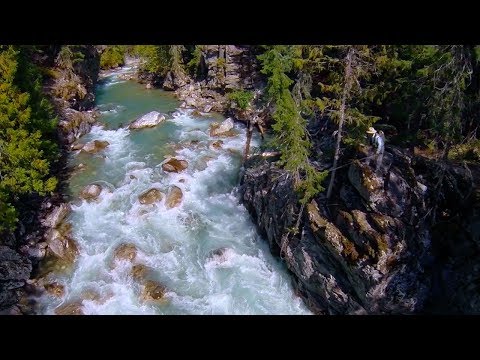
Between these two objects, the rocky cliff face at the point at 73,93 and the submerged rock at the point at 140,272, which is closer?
the submerged rock at the point at 140,272

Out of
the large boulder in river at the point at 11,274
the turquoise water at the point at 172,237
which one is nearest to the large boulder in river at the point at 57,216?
the turquoise water at the point at 172,237

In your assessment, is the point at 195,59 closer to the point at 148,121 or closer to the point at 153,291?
the point at 148,121

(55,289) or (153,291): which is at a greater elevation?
(55,289)

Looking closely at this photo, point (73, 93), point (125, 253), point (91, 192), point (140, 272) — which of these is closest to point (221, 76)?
point (73, 93)

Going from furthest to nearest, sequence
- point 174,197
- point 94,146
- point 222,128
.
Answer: point 222,128
point 94,146
point 174,197

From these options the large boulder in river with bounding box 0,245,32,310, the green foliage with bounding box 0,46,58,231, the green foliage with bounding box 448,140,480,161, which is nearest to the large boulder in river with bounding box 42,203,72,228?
the green foliage with bounding box 0,46,58,231

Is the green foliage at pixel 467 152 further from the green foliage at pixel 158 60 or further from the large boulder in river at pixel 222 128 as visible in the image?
the green foliage at pixel 158 60

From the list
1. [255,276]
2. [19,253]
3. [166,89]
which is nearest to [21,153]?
[19,253]
